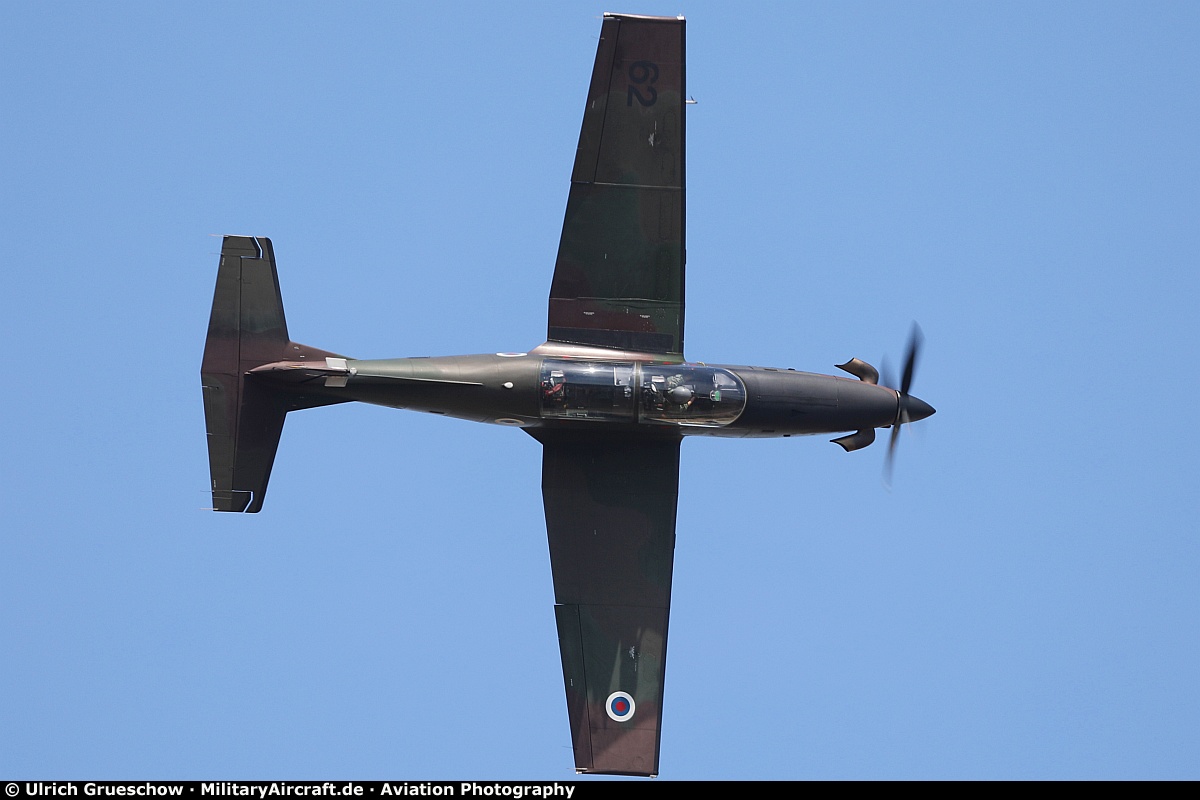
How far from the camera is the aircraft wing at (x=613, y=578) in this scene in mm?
22875

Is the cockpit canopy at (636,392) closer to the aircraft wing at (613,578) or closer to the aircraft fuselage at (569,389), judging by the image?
the aircraft fuselage at (569,389)

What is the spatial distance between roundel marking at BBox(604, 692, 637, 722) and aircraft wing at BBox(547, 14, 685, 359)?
5.18m

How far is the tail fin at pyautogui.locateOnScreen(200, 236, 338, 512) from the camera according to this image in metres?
21.8

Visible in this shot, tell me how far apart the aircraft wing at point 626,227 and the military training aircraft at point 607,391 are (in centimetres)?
2

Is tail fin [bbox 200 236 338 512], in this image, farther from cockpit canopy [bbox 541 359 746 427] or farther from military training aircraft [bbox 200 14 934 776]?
cockpit canopy [bbox 541 359 746 427]

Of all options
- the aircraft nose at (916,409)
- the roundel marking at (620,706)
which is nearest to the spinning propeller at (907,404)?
the aircraft nose at (916,409)

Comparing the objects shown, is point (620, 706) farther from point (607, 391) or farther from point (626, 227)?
point (626, 227)

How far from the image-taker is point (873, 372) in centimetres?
2308

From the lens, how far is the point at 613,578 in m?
23.1

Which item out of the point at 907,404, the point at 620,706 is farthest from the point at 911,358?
the point at 620,706

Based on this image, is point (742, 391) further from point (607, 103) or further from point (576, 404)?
point (607, 103)

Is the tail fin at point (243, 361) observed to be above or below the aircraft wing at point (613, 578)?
above
